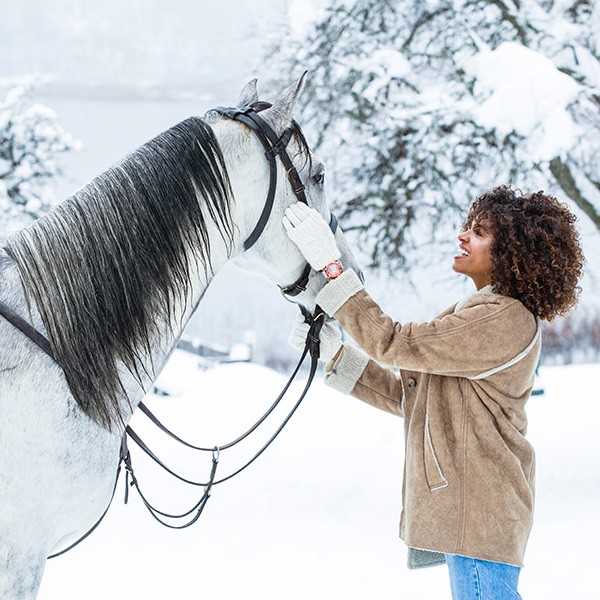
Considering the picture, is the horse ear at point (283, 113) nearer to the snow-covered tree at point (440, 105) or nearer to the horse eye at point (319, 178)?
the horse eye at point (319, 178)

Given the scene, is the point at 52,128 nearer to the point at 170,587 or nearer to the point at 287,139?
the point at 170,587

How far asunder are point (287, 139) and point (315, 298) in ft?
1.38

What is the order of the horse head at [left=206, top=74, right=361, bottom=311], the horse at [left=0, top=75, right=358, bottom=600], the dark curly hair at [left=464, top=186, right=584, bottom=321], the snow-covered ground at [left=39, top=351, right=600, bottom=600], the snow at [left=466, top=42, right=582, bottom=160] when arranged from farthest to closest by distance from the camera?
the snow at [left=466, top=42, right=582, bottom=160]
the snow-covered ground at [left=39, top=351, right=600, bottom=600]
the dark curly hair at [left=464, top=186, right=584, bottom=321]
the horse head at [left=206, top=74, right=361, bottom=311]
the horse at [left=0, top=75, right=358, bottom=600]

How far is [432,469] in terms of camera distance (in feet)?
6.01

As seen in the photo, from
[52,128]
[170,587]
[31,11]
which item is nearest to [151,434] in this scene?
[170,587]

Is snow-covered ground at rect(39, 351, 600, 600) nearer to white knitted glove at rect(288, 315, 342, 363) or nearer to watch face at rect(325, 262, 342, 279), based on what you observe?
white knitted glove at rect(288, 315, 342, 363)

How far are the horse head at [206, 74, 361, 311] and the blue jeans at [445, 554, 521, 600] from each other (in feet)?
2.71

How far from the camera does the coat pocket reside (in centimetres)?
182

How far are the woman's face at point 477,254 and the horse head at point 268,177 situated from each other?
0.40m

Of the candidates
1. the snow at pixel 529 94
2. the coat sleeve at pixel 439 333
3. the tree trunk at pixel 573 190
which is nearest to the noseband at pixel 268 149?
the coat sleeve at pixel 439 333

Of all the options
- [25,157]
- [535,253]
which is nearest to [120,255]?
[535,253]

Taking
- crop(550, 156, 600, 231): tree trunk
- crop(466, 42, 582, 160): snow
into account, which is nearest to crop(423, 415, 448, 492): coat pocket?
crop(466, 42, 582, 160): snow

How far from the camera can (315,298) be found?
193 cm

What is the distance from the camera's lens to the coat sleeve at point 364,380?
217 centimetres
